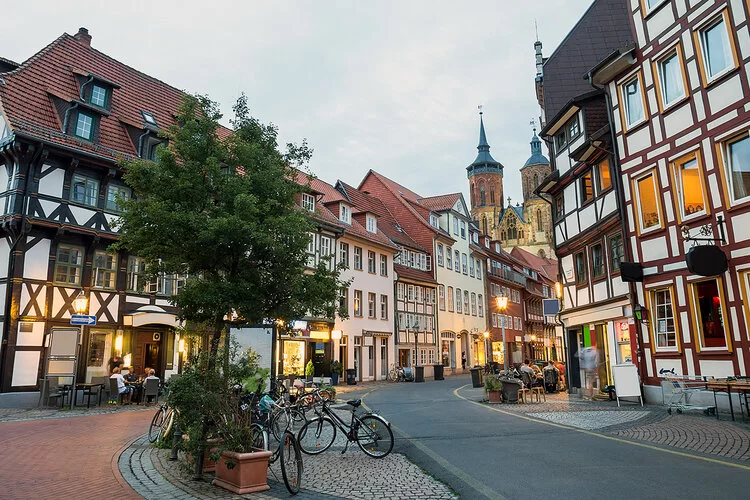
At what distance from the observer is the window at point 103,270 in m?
21.1

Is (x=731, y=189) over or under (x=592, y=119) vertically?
under

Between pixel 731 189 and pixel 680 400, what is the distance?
17.4ft

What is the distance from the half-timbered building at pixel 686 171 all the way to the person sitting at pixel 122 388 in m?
16.5

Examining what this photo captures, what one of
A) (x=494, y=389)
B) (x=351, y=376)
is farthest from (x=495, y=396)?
(x=351, y=376)

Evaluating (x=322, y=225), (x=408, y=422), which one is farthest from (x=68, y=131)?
(x=408, y=422)

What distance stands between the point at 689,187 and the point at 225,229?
1180 cm

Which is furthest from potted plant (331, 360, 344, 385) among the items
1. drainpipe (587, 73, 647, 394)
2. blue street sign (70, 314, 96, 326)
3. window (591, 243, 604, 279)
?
drainpipe (587, 73, 647, 394)

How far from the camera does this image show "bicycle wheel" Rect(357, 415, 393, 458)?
9.10m

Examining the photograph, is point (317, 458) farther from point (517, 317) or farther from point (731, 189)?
point (517, 317)

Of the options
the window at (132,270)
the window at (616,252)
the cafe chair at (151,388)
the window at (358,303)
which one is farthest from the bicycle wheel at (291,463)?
the window at (358,303)

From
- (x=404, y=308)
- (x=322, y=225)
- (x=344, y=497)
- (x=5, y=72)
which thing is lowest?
(x=344, y=497)

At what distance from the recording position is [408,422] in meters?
13.5

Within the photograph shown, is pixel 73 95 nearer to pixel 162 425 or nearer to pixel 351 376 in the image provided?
pixel 162 425

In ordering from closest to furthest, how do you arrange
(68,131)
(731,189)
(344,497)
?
(344,497)
(731,189)
(68,131)
